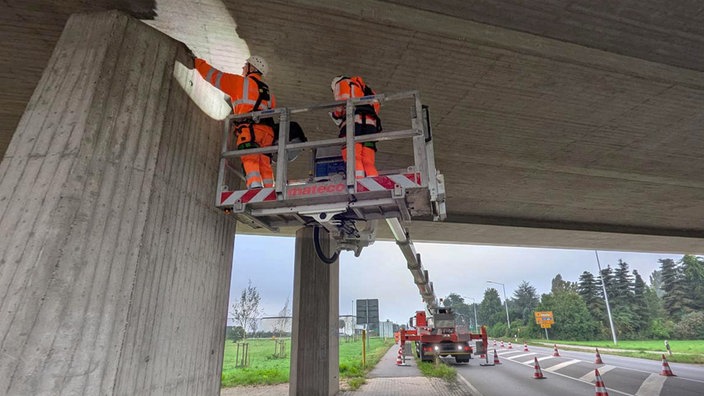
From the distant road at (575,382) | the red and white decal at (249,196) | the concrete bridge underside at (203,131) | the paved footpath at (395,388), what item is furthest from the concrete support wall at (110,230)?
the distant road at (575,382)

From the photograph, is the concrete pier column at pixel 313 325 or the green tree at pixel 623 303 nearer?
the concrete pier column at pixel 313 325

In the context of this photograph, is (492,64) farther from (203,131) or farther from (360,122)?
(203,131)

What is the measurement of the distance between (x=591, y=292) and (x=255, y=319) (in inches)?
2575

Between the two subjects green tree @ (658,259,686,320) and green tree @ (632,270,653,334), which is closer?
green tree @ (632,270,653,334)

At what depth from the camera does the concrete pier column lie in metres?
9.44

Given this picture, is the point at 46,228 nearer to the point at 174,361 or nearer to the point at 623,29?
the point at 174,361

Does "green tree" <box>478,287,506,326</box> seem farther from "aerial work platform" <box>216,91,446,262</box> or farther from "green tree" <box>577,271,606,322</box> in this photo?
"aerial work platform" <box>216,91,446,262</box>

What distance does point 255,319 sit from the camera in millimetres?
23438

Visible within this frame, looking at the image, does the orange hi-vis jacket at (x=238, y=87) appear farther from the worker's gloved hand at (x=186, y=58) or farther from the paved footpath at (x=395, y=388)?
the paved footpath at (x=395, y=388)

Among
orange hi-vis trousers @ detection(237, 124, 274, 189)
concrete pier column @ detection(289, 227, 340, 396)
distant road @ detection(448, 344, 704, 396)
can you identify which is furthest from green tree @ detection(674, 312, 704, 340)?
orange hi-vis trousers @ detection(237, 124, 274, 189)

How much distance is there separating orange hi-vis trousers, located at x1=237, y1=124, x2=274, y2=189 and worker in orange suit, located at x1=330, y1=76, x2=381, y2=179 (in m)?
0.88

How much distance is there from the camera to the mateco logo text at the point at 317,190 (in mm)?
3824

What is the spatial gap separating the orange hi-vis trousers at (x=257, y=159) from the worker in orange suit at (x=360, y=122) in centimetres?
88

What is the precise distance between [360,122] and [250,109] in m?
1.33
